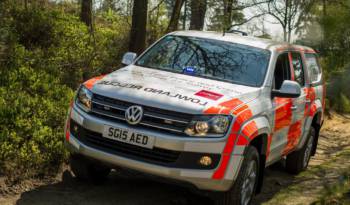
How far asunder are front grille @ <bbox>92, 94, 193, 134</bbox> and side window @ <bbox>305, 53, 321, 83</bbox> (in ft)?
12.0

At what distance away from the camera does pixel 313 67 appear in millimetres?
8305

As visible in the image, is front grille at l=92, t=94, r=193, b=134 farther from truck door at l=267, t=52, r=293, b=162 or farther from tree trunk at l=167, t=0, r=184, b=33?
tree trunk at l=167, t=0, r=184, b=33

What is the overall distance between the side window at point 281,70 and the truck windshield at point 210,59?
26cm

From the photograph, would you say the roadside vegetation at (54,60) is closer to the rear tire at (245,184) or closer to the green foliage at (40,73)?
the green foliage at (40,73)

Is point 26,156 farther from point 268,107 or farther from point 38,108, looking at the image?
point 268,107

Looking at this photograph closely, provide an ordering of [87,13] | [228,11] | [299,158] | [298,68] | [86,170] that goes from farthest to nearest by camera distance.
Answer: [228,11]
[87,13]
[299,158]
[298,68]
[86,170]

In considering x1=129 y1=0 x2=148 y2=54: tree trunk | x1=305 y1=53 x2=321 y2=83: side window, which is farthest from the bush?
x1=305 y1=53 x2=321 y2=83: side window

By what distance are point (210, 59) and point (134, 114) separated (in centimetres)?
166

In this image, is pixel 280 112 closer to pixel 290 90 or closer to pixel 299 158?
pixel 290 90

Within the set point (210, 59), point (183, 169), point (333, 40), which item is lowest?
point (333, 40)

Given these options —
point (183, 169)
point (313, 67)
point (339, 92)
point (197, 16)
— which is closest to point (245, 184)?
point (183, 169)

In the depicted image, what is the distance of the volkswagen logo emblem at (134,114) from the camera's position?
495 cm

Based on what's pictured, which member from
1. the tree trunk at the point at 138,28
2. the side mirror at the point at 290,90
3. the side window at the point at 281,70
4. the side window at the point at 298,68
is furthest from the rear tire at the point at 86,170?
the tree trunk at the point at 138,28

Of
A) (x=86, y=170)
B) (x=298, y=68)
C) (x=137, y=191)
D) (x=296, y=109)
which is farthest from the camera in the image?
(x=298, y=68)
